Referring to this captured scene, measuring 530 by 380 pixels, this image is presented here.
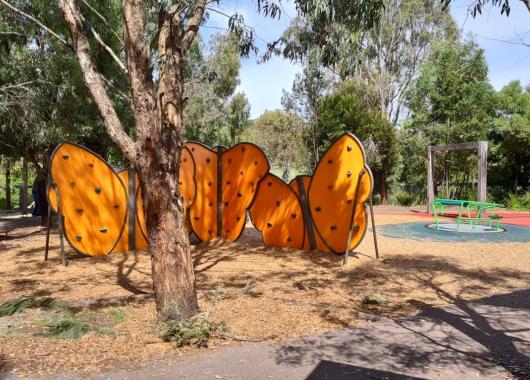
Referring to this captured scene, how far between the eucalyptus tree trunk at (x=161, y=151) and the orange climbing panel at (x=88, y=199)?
4.76m

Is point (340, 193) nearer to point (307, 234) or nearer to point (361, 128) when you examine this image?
point (307, 234)

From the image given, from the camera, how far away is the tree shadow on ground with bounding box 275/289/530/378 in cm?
407

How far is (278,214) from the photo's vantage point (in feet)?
36.0

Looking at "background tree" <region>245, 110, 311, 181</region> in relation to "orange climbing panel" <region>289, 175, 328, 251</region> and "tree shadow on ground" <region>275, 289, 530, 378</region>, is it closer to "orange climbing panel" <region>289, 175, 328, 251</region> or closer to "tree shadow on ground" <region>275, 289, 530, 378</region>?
"orange climbing panel" <region>289, 175, 328, 251</region>

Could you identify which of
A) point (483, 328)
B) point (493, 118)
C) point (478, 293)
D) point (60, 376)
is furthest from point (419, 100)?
point (60, 376)

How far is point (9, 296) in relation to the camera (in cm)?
666

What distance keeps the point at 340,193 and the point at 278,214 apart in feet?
5.87

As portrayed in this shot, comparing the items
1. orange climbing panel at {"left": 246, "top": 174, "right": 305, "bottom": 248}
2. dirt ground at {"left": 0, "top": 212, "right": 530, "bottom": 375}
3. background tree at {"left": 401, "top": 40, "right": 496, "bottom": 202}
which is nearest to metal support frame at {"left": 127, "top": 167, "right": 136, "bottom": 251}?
dirt ground at {"left": 0, "top": 212, "right": 530, "bottom": 375}

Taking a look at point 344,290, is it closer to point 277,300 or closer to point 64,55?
point 277,300

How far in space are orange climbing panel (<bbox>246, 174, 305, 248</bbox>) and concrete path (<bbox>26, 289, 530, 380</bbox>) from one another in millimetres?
5424

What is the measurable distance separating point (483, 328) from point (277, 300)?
239 centimetres

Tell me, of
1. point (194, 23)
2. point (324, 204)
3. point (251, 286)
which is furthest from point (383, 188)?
point (194, 23)

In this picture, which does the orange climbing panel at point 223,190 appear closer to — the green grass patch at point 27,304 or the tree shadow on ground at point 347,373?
the green grass patch at point 27,304

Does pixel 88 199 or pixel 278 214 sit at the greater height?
pixel 88 199
